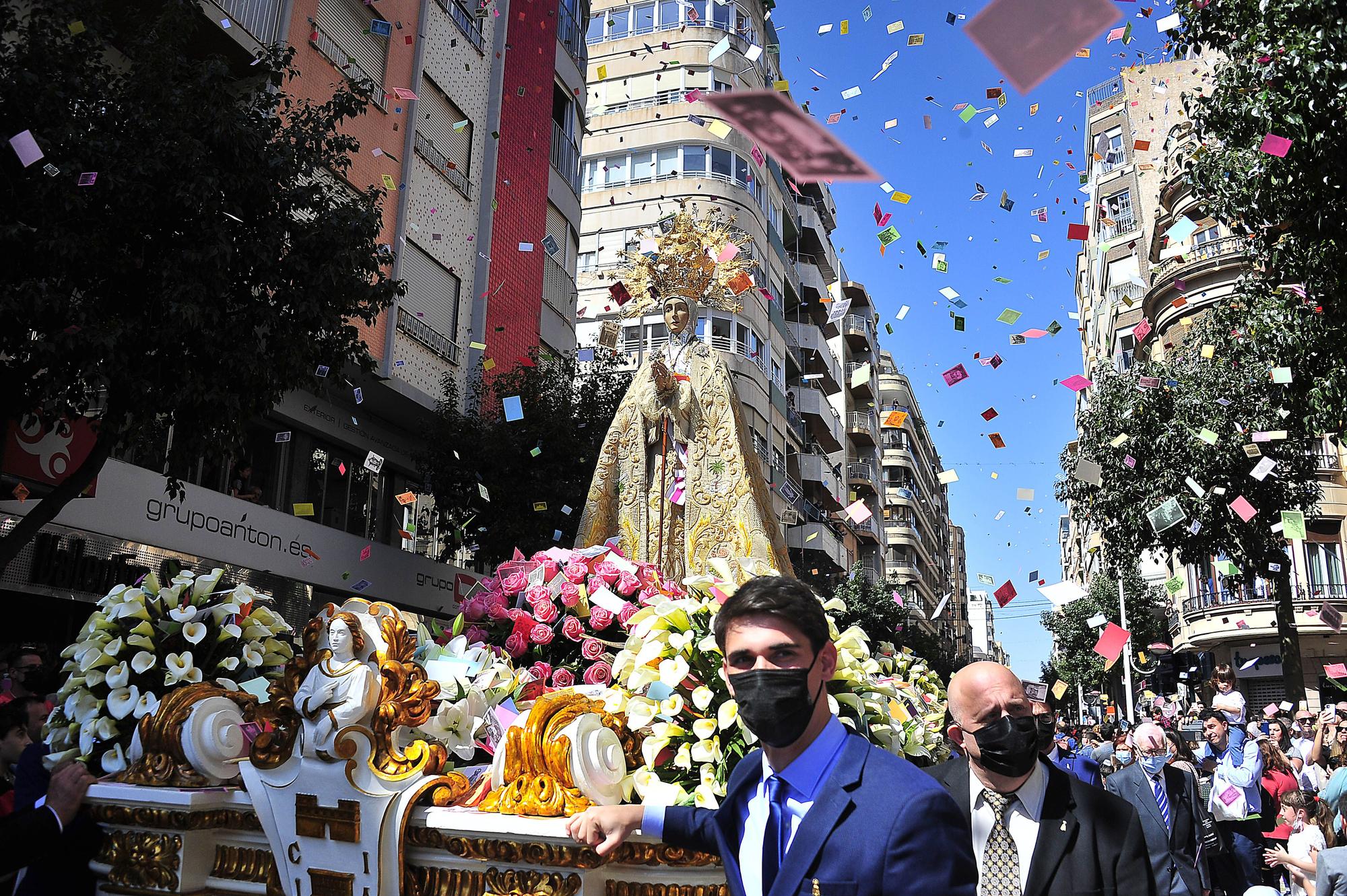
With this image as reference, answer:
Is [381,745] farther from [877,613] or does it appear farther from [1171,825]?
[877,613]

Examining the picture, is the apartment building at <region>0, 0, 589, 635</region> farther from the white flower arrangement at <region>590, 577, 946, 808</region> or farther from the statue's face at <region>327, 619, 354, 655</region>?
the white flower arrangement at <region>590, 577, 946, 808</region>

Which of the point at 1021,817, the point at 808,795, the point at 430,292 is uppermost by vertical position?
the point at 430,292

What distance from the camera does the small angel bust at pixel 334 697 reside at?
3.01 meters

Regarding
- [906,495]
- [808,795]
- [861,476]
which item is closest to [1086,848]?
[808,795]

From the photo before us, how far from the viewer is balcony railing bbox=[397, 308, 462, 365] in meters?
18.7

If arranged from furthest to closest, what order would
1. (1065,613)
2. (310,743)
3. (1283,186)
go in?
(1065,613), (1283,186), (310,743)

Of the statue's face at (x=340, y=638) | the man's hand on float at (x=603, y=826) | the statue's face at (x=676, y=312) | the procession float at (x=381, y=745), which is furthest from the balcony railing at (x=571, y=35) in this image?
the man's hand on float at (x=603, y=826)

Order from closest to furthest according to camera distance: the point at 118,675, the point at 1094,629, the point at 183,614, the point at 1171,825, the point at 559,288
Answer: the point at 118,675 < the point at 183,614 < the point at 1171,825 < the point at 559,288 < the point at 1094,629

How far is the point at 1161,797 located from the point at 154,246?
26.9ft

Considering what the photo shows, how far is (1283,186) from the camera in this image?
866cm

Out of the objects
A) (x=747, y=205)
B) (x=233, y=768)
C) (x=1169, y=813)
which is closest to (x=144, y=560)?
(x=233, y=768)

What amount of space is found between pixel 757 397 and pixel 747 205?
6.39 m

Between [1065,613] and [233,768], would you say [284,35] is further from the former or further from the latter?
[1065,613]

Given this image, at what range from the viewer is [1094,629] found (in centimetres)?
4069
